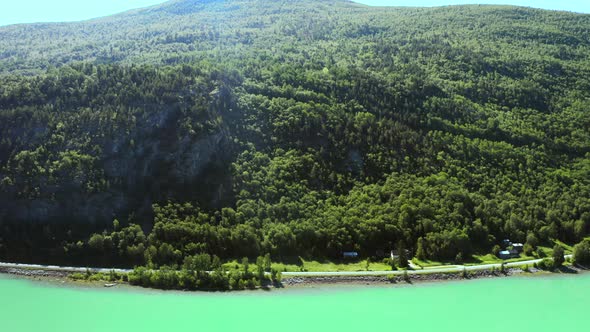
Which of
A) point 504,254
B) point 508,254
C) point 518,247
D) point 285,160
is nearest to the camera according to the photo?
point 504,254

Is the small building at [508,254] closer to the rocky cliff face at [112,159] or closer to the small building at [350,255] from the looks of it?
the small building at [350,255]

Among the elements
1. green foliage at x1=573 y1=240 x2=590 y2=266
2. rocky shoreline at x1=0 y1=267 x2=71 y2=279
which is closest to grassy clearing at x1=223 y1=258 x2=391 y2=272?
rocky shoreline at x1=0 y1=267 x2=71 y2=279

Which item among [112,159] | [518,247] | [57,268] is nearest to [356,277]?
[518,247]

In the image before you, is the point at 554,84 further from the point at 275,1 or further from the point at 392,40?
the point at 275,1

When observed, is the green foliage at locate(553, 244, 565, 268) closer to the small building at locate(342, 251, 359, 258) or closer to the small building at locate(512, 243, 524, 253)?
the small building at locate(512, 243, 524, 253)

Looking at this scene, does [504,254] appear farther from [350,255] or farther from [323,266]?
[323,266]
